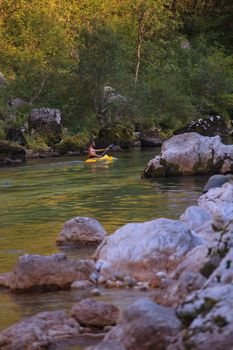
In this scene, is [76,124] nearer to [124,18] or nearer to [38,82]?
[38,82]

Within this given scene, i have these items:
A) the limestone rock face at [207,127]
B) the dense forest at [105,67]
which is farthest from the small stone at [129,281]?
the limestone rock face at [207,127]

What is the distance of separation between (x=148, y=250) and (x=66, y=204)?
9563 mm

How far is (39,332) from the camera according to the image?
25.6 feet

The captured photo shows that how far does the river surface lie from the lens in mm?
9969

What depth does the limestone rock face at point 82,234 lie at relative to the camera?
13.6 meters

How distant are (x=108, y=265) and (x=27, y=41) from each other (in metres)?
39.6

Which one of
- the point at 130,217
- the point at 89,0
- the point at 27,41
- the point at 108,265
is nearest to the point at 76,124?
the point at 27,41

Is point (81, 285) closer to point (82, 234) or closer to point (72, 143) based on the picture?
point (82, 234)

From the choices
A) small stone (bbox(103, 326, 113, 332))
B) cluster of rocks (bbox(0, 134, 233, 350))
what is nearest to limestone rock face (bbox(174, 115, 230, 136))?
cluster of rocks (bbox(0, 134, 233, 350))

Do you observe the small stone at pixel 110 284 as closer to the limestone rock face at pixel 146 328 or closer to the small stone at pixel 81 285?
the small stone at pixel 81 285

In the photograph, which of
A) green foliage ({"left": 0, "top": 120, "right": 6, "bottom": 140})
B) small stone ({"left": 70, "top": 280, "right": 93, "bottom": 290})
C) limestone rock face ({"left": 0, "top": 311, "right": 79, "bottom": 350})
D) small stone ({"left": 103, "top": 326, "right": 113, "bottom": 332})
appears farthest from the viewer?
green foliage ({"left": 0, "top": 120, "right": 6, "bottom": 140})

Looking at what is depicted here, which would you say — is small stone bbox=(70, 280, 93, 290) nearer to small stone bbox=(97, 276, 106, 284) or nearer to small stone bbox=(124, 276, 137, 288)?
small stone bbox=(97, 276, 106, 284)

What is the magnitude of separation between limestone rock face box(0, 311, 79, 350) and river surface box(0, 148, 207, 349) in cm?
32

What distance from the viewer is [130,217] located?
16672mm
